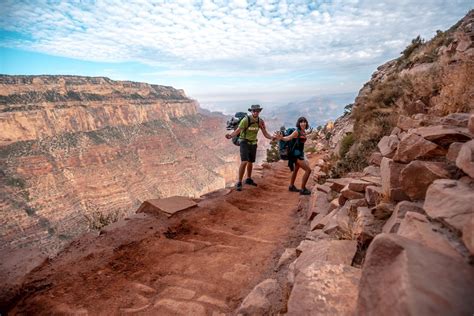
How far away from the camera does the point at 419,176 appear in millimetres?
2434

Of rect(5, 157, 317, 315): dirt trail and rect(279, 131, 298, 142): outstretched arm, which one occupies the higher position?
rect(279, 131, 298, 142): outstretched arm

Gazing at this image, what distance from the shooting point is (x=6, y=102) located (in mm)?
60156

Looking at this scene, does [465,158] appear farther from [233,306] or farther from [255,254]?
[255,254]

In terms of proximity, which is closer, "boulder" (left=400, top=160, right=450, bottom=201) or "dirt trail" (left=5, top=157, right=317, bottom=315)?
"boulder" (left=400, top=160, right=450, bottom=201)

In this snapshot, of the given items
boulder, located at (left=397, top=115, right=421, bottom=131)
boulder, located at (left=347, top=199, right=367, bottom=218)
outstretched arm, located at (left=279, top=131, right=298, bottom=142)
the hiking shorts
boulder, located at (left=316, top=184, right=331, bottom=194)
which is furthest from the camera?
the hiking shorts

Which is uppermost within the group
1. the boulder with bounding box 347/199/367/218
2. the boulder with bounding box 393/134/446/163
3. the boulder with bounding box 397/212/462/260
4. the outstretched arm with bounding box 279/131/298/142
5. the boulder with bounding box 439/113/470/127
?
the boulder with bounding box 439/113/470/127

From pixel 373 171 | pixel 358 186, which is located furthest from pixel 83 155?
pixel 358 186

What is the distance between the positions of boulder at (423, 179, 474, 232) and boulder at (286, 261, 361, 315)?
690mm

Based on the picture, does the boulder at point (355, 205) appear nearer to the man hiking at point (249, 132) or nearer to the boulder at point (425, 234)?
the boulder at point (425, 234)

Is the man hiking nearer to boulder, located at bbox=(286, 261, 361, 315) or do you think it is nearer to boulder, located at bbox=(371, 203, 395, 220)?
boulder, located at bbox=(371, 203, 395, 220)

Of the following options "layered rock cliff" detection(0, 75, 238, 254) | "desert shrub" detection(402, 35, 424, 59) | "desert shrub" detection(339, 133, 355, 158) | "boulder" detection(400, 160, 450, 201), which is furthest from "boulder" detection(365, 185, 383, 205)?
"layered rock cliff" detection(0, 75, 238, 254)

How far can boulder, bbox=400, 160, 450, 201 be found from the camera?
2311 mm

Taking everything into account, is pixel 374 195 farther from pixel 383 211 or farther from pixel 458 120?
pixel 458 120

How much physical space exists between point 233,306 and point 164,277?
1089 mm
